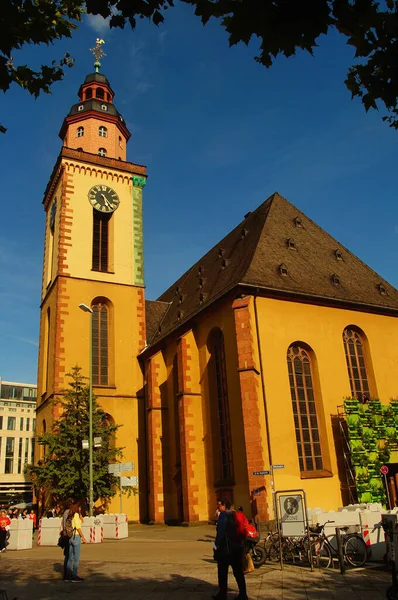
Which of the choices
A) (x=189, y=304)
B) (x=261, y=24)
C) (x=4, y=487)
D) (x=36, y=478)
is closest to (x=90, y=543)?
(x=36, y=478)

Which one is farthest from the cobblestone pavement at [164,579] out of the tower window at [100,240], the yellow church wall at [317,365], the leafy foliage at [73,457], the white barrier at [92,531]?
the tower window at [100,240]

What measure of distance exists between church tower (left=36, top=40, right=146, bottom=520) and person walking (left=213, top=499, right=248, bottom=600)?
1885cm

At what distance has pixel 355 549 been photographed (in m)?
10.8

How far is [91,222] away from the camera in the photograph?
1246 inches

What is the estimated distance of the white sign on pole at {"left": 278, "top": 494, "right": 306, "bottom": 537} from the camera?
11.2 metres

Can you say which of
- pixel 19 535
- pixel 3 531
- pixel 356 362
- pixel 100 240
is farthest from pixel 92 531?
pixel 100 240

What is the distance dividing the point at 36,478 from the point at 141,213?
17.0 metres

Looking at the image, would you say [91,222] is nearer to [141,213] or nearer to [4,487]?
[141,213]

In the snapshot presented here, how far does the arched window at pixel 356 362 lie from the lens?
22.2 meters

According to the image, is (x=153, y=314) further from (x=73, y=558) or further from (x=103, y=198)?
(x=73, y=558)

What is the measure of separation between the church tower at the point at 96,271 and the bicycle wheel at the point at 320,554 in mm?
16539

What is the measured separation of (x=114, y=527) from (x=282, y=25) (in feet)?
59.7


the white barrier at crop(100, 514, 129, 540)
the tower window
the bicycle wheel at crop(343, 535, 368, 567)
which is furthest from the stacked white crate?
the tower window

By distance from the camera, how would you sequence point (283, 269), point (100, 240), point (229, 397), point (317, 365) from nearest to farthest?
point (229, 397) → point (317, 365) → point (283, 269) → point (100, 240)
